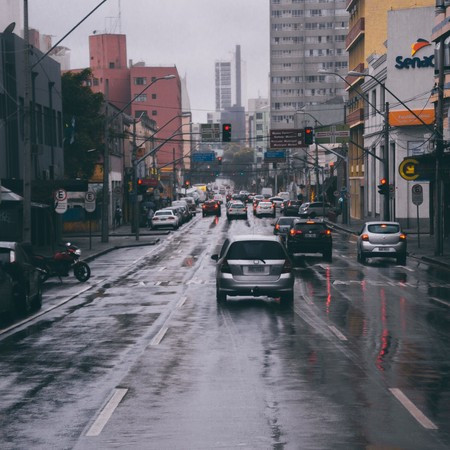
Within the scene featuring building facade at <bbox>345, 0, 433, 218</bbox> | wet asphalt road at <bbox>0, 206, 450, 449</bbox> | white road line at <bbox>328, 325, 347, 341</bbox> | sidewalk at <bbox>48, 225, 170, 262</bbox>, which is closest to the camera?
wet asphalt road at <bbox>0, 206, 450, 449</bbox>

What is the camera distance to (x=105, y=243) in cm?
5406

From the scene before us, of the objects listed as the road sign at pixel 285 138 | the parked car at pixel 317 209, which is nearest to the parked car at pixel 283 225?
the parked car at pixel 317 209

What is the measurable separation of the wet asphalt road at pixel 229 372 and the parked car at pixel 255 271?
49 cm

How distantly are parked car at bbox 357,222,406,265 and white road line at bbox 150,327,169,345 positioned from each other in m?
20.8

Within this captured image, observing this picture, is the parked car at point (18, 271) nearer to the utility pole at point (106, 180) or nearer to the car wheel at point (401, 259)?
the car wheel at point (401, 259)

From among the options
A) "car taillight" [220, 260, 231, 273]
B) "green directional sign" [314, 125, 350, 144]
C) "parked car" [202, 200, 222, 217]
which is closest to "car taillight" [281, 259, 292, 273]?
"car taillight" [220, 260, 231, 273]

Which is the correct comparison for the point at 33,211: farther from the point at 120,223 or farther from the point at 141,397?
the point at 141,397

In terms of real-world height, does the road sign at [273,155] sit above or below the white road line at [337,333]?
above

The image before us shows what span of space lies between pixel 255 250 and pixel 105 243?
3176cm

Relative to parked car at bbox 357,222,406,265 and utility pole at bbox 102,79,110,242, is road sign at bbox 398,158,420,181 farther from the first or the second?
utility pole at bbox 102,79,110,242

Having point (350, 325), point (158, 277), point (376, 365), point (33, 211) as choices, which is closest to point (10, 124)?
point (33, 211)

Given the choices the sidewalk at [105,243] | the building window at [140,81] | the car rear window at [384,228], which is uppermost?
the building window at [140,81]

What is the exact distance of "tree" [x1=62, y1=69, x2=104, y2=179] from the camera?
2911 inches

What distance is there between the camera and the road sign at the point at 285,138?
110406 mm
